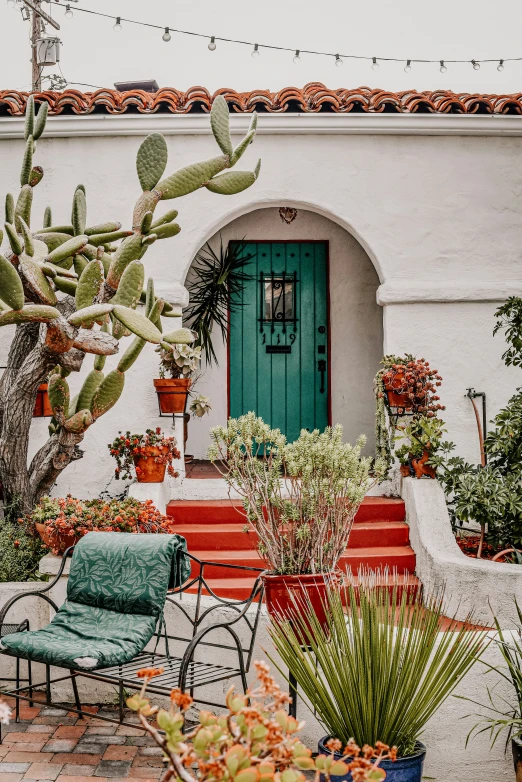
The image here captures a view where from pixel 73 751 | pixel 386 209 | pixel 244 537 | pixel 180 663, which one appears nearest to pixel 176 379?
pixel 244 537

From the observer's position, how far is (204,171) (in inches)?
201

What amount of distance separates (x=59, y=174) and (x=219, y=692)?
502cm

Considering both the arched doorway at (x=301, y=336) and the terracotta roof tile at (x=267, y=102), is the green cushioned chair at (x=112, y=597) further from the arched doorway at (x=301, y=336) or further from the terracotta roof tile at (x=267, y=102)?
the terracotta roof tile at (x=267, y=102)

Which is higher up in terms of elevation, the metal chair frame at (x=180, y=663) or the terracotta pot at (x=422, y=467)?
the terracotta pot at (x=422, y=467)

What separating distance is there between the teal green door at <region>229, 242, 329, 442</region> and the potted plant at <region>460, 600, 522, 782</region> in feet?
16.0

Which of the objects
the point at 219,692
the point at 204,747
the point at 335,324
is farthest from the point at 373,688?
the point at 335,324

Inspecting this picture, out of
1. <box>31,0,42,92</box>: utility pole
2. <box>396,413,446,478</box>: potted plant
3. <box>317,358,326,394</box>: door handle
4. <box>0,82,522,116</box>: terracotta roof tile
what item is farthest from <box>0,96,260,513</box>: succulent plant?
<box>31,0,42,92</box>: utility pole

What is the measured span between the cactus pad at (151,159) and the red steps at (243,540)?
8.14ft

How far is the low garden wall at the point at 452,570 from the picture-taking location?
5145mm

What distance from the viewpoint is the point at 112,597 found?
4688mm

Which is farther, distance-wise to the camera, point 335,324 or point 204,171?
point 335,324

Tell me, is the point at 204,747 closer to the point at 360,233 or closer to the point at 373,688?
the point at 373,688

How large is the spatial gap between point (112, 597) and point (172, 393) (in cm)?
284

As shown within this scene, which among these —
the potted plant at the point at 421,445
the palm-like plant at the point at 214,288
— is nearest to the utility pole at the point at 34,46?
the palm-like plant at the point at 214,288
